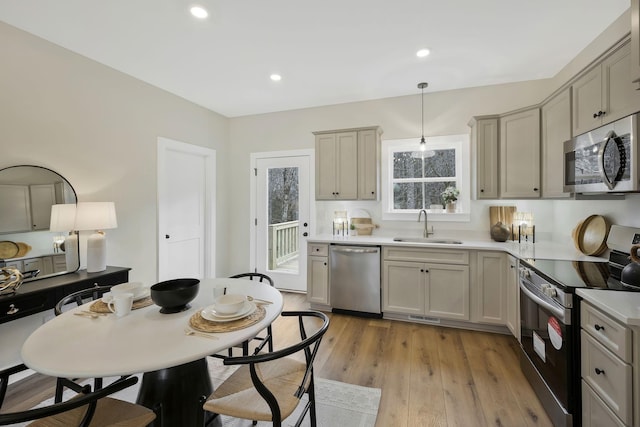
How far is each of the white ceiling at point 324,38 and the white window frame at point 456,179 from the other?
68 centimetres

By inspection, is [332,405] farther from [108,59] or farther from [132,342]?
[108,59]

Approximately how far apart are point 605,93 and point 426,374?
242cm

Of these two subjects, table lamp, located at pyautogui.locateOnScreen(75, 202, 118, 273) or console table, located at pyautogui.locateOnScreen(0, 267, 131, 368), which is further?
table lamp, located at pyautogui.locateOnScreen(75, 202, 118, 273)

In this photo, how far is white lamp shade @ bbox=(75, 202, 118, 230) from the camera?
8.11 ft

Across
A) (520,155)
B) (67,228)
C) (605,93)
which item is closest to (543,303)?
(605,93)

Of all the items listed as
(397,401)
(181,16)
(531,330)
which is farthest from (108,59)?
(531,330)

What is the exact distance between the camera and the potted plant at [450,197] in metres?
3.62

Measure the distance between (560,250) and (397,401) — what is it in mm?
2084

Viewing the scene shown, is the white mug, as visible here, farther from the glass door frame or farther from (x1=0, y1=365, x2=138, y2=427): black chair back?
the glass door frame

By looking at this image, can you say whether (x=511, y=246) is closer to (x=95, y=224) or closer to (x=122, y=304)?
(x=122, y=304)

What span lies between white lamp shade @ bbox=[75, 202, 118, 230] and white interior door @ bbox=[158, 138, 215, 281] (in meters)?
0.95

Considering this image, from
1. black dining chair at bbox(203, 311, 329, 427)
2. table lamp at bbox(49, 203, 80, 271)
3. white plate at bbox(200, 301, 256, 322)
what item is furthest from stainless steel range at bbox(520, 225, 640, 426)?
table lamp at bbox(49, 203, 80, 271)

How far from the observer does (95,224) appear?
2.52 metres

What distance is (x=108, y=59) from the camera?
286 centimetres
